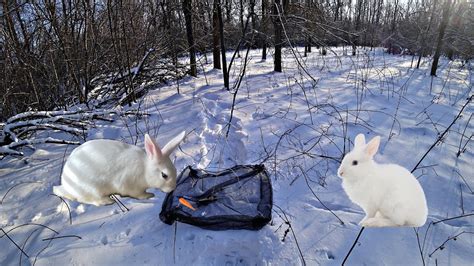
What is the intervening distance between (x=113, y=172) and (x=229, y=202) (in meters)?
0.97

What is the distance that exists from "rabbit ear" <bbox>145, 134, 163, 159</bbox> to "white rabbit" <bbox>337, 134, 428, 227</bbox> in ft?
1.28

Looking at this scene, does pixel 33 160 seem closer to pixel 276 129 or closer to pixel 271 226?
pixel 271 226

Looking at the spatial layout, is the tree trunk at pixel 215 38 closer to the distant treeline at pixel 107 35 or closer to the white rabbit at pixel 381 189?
the distant treeline at pixel 107 35

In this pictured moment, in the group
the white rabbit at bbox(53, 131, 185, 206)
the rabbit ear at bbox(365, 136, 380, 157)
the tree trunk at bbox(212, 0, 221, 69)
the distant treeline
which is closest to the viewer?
the rabbit ear at bbox(365, 136, 380, 157)

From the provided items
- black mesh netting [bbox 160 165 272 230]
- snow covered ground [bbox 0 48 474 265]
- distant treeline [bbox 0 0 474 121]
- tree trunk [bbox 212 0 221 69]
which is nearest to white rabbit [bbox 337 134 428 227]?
snow covered ground [bbox 0 48 474 265]

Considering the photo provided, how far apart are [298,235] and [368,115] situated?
2.77ft

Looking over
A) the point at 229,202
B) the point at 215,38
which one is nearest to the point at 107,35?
the point at 229,202

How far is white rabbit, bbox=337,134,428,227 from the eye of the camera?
485 mm

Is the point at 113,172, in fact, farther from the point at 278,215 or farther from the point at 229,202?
the point at 278,215

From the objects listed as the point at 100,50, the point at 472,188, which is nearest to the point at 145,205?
the point at 472,188

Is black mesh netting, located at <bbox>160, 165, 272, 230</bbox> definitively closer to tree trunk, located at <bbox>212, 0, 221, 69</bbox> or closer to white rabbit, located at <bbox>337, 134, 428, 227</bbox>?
white rabbit, located at <bbox>337, 134, 428, 227</bbox>

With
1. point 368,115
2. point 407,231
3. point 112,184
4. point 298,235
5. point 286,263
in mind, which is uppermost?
point 112,184

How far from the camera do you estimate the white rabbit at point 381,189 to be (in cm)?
49

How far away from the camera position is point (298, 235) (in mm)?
1466
